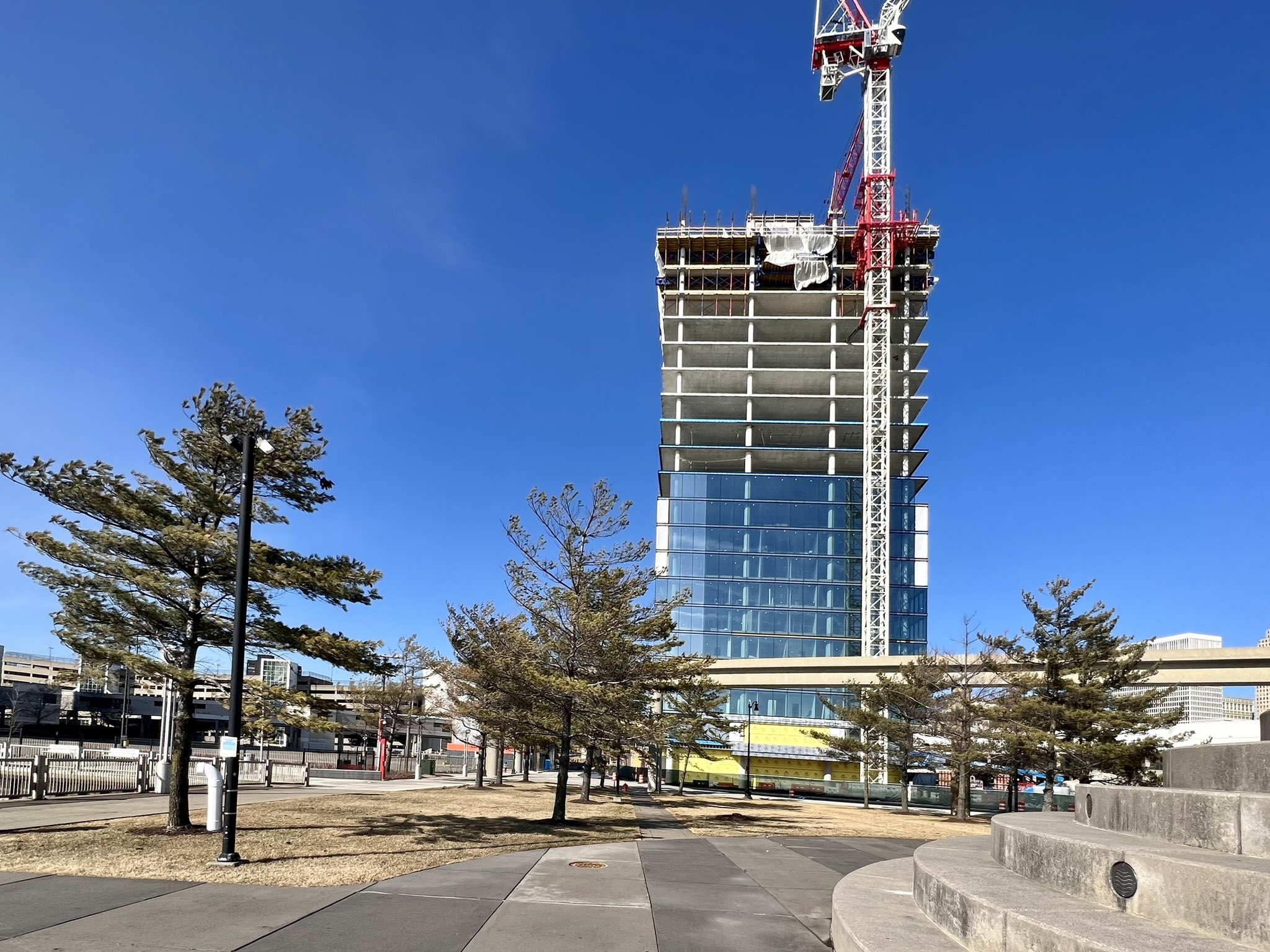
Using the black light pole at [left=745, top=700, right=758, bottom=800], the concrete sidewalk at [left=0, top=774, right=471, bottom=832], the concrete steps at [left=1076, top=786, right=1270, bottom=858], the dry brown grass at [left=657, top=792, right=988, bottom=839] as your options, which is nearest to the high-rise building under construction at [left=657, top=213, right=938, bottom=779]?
the black light pole at [left=745, top=700, right=758, bottom=800]

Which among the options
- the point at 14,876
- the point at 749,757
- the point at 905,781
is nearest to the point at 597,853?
the point at 14,876

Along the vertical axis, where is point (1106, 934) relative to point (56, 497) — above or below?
below

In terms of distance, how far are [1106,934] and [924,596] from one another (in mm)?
102835

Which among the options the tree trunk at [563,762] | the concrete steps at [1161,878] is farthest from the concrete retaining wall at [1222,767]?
the tree trunk at [563,762]

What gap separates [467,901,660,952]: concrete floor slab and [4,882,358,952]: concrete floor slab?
206cm

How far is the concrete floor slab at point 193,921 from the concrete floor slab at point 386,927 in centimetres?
26

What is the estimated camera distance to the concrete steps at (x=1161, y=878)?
5.60 meters

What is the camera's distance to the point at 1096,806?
9.16 meters

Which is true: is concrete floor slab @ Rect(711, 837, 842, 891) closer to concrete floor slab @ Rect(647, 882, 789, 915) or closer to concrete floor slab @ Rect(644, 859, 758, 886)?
concrete floor slab @ Rect(644, 859, 758, 886)

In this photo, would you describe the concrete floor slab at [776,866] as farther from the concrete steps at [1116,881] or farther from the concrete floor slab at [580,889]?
the concrete steps at [1116,881]

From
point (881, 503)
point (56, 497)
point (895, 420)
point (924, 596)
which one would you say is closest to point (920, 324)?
point (895, 420)

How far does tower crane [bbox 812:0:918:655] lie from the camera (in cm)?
9869

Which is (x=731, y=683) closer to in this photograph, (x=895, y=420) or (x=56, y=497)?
(x=56, y=497)

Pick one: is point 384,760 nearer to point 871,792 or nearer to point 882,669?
point 871,792
